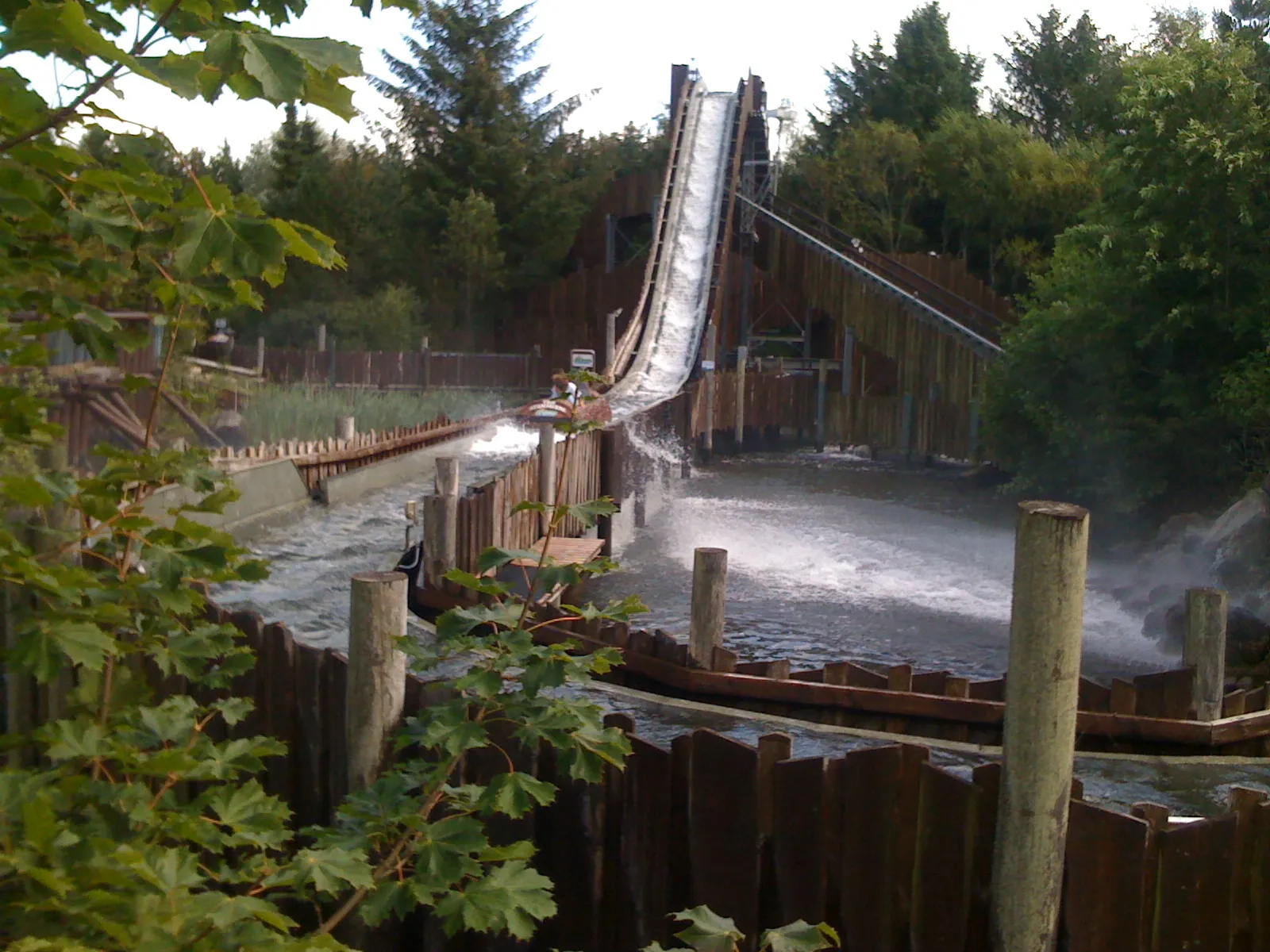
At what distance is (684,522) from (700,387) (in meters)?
4.93

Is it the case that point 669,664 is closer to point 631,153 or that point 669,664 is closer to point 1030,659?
point 1030,659

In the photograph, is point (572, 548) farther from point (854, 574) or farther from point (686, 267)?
point (686, 267)

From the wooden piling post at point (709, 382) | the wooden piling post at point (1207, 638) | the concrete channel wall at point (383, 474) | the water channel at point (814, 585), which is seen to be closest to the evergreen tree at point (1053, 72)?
the wooden piling post at point (709, 382)

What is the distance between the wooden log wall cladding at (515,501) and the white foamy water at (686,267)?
222 inches

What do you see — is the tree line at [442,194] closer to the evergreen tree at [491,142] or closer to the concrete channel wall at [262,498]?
the evergreen tree at [491,142]

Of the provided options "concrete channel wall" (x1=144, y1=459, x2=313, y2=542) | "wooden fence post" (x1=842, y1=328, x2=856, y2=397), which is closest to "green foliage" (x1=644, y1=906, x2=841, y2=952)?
"concrete channel wall" (x1=144, y1=459, x2=313, y2=542)

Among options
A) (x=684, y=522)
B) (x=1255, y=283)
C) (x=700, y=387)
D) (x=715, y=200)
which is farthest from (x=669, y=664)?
(x=715, y=200)

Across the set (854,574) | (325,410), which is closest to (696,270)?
(325,410)

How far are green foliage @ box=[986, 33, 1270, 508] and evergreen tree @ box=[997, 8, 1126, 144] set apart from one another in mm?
25549

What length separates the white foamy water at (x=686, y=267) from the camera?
73.7ft

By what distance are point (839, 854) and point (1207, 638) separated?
11.9ft

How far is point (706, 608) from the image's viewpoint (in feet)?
22.4

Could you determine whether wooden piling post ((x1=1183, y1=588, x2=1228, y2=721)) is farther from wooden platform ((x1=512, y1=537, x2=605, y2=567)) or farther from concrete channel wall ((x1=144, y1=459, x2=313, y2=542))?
concrete channel wall ((x1=144, y1=459, x2=313, y2=542))

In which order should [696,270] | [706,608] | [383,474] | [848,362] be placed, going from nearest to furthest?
1. [706,608]
2. [383,474]
3. [848,362]
4. [696,270]
